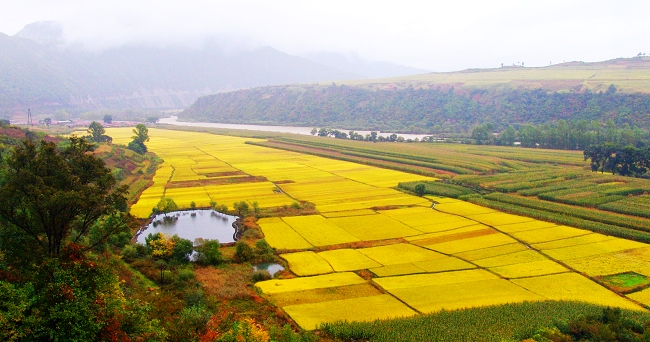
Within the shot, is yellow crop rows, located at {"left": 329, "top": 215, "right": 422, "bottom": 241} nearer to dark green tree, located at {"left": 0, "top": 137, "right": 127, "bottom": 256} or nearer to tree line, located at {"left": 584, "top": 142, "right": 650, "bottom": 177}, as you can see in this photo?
dark green tree, located at {"left": 0, "top": 137, "right": 127, "bottom": 256}

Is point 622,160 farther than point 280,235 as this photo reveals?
Yes

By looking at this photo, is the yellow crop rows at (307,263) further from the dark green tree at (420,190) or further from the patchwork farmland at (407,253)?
the dark green tree at (420,190)

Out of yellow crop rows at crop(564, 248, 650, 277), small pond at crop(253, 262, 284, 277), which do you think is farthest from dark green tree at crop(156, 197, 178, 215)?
yellow crop rows at crop(564, 248, 650, 277)

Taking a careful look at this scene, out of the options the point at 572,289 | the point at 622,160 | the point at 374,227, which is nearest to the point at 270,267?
the point at 374,227

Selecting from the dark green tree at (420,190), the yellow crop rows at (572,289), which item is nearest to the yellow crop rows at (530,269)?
the yellow crop rows at (572,289)

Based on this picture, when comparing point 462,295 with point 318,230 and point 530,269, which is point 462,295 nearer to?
point 530,269

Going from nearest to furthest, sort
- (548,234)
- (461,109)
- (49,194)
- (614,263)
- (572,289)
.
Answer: (49,194) → (572,289) → (614,263) → (548,234) → (461,109)

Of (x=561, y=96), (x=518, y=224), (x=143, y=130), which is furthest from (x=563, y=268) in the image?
(x=561, y=96)
